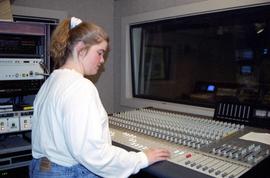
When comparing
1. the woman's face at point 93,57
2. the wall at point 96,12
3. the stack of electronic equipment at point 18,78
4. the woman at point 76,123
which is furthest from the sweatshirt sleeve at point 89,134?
the wall at point 96,12

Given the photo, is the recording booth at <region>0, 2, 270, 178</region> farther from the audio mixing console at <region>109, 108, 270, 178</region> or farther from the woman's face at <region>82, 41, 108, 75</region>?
the woman's face at <region>82, 41, 108, 75</region>

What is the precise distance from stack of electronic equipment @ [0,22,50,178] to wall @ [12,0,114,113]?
0.44m

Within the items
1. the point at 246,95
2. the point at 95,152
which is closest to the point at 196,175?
the point at 95,152

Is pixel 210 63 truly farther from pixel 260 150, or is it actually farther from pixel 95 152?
pixel 95 152

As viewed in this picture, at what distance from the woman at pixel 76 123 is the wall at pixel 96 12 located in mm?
1277

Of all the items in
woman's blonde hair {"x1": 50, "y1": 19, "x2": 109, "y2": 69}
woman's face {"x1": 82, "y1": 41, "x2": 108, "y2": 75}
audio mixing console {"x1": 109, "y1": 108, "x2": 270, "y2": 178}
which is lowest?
audio mixing console {"x1": 109, "y1": 108, "x2": 270, "y2": 178}

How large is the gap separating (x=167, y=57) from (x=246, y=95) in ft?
2.97

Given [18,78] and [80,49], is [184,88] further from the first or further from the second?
[80,49]

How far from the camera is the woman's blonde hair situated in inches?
42.5

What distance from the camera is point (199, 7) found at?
78.5 inches

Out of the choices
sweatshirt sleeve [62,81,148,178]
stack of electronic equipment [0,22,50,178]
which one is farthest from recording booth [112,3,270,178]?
stack of electronic equipment [0,22,50,178]

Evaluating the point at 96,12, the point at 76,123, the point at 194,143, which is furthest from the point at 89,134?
the point at 96,12

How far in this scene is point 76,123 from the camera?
95 cm

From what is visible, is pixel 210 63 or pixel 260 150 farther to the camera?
pixel 210 63
